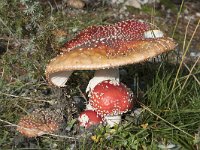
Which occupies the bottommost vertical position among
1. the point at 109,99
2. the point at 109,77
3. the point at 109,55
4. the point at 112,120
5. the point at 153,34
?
the point at 112,120

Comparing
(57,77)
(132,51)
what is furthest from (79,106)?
(132,51)

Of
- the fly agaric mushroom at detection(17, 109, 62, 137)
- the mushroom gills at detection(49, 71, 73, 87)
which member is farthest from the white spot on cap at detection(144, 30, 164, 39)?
the fly agaric mushroom at detection(17, 109, 62, 137)

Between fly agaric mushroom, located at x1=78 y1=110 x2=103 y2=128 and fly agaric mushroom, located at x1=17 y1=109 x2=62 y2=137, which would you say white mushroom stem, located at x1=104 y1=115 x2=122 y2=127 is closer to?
fly agaric mushroom, located at x1=78 y1=110 x2=103 y2=128

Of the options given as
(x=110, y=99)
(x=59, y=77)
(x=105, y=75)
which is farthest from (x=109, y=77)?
(x=59, y=77)

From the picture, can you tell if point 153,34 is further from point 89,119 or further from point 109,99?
point 89,119

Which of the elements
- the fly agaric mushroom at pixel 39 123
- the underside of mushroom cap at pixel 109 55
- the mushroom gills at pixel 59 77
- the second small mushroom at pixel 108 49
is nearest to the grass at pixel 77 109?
the fly agaric mushroom at pixel 39 123

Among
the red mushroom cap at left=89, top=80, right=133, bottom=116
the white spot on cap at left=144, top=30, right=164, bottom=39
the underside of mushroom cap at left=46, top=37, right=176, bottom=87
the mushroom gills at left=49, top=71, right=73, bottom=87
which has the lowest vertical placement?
the red mushroom cap at left=89, top=80, right=133, bottom=116

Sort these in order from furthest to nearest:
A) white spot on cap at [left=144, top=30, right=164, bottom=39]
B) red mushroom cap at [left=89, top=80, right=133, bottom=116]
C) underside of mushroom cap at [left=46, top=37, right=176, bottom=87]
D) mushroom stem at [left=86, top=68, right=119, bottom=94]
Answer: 1. mushroom stem at [left=86, top=68, right=119, bottom=94]
2. white spot on cap at [left=144, top=30, right=164, bottom=39]
3. red mushroom cap at [left=89, top=80, right=133, bottom=116]
4. underside of mushroom cap at [left=46, top=37, right=176, bottom=87]
